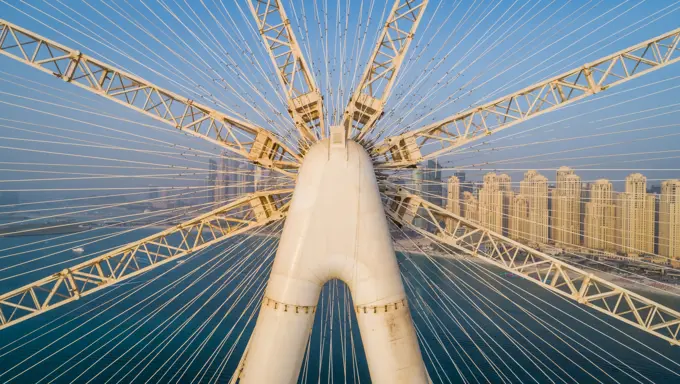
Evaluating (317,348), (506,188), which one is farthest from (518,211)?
(317,348)

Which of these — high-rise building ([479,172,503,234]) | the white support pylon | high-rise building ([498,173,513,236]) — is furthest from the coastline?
the white support pylon

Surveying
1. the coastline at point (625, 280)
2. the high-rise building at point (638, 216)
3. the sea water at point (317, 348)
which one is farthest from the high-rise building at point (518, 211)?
the high-rise building at point (638, 216)

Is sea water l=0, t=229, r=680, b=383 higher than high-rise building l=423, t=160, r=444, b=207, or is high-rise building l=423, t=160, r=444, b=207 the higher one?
high-rise building l=423, t=160, r=444, b=207

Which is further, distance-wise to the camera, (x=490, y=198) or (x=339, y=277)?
(x=490, y=198)

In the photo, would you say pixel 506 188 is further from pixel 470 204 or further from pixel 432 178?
pixel 470 204

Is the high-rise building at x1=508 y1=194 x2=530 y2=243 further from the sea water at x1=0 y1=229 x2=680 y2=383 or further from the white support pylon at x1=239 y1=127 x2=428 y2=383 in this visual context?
the white support pylon at x1=239 y1=127 x2=428 y2=383

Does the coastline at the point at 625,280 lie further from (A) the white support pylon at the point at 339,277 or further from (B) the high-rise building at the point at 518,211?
(B) the high-rise building at the point at 518,211

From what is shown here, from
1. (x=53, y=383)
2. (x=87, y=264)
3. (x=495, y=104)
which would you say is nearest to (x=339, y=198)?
(x=495, y=104)

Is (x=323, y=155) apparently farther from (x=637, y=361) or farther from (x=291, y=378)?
(x=637, y=361)

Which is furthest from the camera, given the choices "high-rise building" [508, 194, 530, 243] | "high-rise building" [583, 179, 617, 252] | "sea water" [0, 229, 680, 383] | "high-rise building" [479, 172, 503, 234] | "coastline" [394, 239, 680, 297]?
"sea water" [0, 229, 680, 383]
